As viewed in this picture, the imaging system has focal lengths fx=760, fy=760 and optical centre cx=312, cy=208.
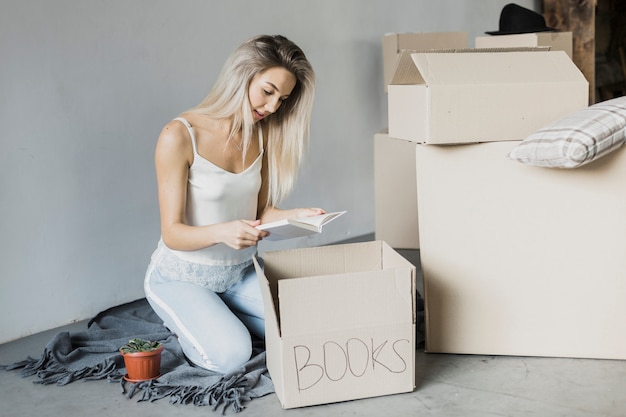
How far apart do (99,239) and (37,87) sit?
1.96 ft

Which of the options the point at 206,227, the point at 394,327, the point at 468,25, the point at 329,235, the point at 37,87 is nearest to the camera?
the point at 394,327

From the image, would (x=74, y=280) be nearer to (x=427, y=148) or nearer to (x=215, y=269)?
(x=215, y=269)

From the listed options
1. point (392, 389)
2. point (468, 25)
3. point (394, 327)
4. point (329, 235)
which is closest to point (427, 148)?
point (394, 327)

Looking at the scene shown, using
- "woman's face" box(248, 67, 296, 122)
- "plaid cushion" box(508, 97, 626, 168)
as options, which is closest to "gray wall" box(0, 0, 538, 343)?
"woman's face" box(248, 67, 296, 122)

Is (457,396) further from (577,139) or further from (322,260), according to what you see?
(577,139)

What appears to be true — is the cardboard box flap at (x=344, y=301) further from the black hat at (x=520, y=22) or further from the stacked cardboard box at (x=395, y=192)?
the black hat at (x=520, y=22)

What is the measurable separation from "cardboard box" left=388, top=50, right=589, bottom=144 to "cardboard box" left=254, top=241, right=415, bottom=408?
41cm

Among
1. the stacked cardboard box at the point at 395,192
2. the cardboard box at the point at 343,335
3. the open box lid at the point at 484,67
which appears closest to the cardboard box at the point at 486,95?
the open box lid at the point at 484,67

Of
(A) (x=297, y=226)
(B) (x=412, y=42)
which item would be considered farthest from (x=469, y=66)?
(B) (x=412, y=42)

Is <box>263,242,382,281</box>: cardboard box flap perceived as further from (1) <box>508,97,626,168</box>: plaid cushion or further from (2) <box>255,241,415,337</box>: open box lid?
(1) <box>508,97,626,168</box>: plaid cushion

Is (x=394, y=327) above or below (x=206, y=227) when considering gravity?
below

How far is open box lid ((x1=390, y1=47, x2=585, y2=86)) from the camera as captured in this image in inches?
81.0

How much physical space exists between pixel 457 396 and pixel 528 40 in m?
2.29

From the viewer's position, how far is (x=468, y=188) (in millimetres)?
2105
